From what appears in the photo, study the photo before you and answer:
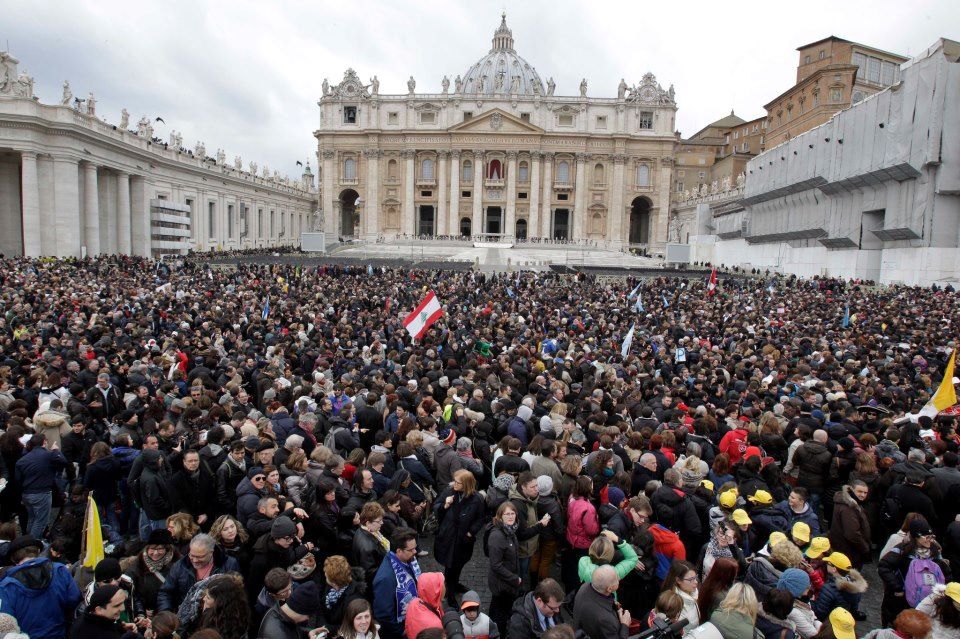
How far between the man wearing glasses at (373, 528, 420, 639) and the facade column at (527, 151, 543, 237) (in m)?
76.2

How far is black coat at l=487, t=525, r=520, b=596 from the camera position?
15.9 ft

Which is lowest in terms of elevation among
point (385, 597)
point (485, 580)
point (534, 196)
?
point (485, 580)

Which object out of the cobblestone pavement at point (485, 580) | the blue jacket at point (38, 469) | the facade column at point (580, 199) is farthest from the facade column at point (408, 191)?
the blue jacket at point (38, 469)

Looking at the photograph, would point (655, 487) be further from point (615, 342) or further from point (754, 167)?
point (754, 167)

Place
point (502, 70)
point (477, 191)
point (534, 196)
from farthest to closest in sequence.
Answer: point (502, 70)
point (534, 196)
point (477, 191)

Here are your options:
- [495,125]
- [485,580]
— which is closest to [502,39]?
[495,125]

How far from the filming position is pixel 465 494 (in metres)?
5.42

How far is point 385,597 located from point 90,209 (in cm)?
3978

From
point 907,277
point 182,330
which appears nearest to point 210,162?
point 182,330

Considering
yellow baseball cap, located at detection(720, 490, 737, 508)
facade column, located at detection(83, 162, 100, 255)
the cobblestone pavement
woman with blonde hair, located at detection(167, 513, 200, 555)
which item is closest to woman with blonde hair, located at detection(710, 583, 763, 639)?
yellow baseball cap, located at detection(720, 490, 737, 508)

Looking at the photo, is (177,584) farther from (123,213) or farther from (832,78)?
(832,78)

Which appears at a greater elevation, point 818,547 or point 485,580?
point 818,547

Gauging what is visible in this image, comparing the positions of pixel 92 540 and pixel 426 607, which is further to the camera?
pixel 92 540

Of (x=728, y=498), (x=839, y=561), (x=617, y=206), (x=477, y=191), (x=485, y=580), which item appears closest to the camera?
(x=839, y=561)
